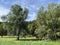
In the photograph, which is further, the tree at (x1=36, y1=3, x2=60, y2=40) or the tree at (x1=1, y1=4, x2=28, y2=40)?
the tree at (x1=1, y1=4, x2=28, y2=40)

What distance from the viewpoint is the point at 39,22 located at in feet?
136

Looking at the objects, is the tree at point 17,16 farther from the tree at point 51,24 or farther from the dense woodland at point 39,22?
the tree at point 51,24

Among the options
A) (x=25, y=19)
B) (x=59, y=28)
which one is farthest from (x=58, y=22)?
(x=25, y=19)

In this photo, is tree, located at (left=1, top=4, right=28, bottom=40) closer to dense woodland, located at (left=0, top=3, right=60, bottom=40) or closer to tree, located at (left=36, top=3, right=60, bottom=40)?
dense woodland, located at (left=0, top=3, right=60, bottom=40)

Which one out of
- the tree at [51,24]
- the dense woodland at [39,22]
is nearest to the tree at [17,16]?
the dense woodland at [39,22]

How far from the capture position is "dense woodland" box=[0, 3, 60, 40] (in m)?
38.3

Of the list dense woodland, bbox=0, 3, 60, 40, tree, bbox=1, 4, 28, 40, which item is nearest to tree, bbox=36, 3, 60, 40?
dense woodland, bbox=0, 3, 60, 40

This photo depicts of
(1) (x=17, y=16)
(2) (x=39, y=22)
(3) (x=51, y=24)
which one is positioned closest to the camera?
(3) (x=51, y=24)

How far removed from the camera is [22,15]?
4816 centimetres

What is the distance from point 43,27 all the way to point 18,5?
41.9ft

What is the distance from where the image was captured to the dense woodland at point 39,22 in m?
38.3

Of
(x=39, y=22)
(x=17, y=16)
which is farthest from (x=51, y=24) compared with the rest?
(x=17, y=16)

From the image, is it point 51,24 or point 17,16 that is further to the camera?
point 17,16

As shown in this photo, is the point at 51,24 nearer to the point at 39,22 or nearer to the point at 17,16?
the point at 39,22
